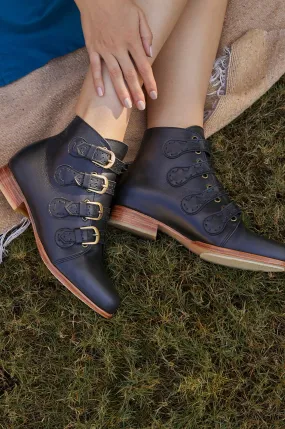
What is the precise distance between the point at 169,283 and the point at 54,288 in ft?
1.29

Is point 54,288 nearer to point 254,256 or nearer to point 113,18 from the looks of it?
point 254,256

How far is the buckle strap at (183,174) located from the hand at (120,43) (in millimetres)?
254

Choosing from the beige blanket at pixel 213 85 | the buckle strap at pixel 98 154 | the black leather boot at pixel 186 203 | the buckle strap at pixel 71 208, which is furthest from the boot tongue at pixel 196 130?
the buckle strap at pixel 71 208

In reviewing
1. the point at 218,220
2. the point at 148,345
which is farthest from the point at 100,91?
the point at 148,345

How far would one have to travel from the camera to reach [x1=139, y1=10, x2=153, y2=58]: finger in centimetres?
138

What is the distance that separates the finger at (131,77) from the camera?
1.40 metres

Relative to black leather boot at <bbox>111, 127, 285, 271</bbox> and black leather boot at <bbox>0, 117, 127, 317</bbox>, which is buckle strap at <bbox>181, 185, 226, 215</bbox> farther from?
black leather boot at <bbox>0, 117, 127, 317</bbox>

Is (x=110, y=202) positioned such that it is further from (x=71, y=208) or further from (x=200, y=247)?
(x=200, y=247)

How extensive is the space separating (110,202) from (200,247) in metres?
0.33

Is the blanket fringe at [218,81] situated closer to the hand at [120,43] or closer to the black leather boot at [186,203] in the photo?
the black leather boot at [186,203]

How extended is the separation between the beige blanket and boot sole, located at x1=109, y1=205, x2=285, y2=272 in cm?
28

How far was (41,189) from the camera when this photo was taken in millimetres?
1523

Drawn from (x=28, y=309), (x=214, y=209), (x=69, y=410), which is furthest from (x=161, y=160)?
(x=69, y=410)

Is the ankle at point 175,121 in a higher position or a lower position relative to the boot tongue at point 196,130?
higher
